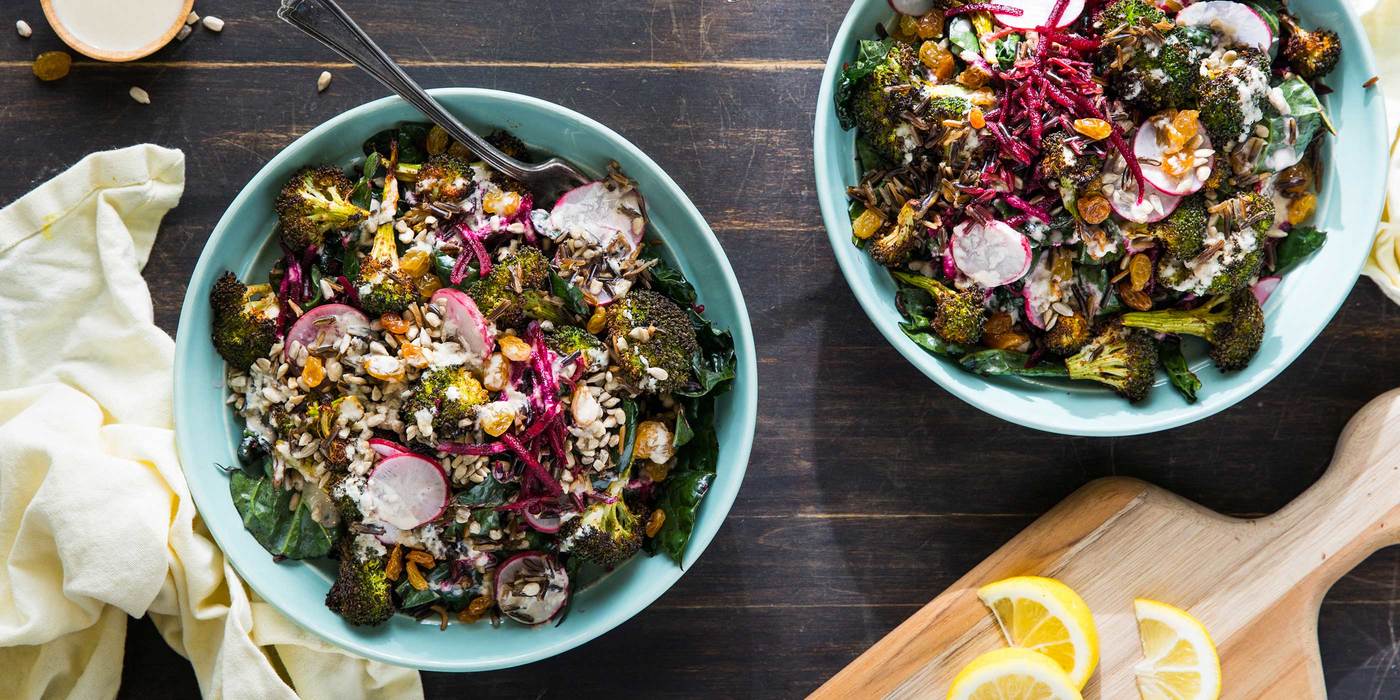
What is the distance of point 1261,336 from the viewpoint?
2539mm

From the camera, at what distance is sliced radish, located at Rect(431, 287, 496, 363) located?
2.35 metres

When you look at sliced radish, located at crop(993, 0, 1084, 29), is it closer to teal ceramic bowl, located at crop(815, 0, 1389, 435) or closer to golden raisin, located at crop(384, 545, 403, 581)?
teal ceramic bowl, located at crop(815, 0, 1389, 435)

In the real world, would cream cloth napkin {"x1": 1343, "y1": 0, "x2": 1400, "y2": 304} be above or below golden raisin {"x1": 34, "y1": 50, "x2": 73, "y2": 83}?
above

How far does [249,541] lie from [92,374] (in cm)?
75

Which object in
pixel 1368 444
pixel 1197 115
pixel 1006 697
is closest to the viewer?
pixel 1197 115

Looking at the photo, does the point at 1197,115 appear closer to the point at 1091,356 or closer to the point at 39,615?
the point at 1091,356

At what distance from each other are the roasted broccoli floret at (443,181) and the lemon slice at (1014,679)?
1.90 m

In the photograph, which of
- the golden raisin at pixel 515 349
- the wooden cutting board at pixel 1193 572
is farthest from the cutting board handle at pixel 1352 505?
the golden raisin at pixel 515 349

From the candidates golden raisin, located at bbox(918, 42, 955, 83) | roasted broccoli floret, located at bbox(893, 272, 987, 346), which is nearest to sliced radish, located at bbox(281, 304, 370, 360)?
roasted broccoli floret, located at bbox(893, 272, 987, 346)

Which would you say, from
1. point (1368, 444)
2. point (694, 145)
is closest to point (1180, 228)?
point (1368, 444)

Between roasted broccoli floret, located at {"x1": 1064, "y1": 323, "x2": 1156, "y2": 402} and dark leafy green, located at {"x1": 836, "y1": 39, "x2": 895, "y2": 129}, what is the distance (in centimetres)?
88

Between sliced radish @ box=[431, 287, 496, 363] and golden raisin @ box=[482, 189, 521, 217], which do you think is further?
golden raisin @ box=[482, 189, 521, 217]

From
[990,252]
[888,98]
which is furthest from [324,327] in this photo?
[990,252]

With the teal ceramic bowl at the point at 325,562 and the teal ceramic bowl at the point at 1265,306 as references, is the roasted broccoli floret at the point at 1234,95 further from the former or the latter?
the teal ceramic bowl at the point at 325,562
